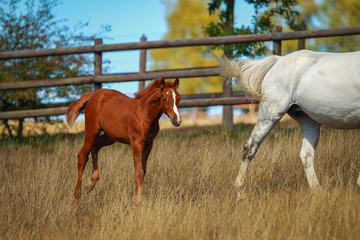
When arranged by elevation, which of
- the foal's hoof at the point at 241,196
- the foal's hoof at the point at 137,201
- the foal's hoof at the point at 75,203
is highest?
the foal's hoof at the point at 137,201

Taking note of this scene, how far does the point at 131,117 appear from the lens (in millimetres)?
4277

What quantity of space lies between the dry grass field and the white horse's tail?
993 mm

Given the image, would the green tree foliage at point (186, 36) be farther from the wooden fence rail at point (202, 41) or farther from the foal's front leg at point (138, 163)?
the foal's front leg at point (138, 163)

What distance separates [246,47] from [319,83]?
5.19 metres

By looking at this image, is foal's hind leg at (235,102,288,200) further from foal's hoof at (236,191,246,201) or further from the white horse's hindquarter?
the white horse's hindquarter

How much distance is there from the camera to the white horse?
431 cm

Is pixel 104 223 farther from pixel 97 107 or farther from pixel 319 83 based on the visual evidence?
pixel 319 83

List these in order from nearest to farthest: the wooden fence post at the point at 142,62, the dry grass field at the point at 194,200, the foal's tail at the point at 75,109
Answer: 1. the dry grass field at the point at 194,200
2. the foal's tail at the point at 75,109
3. the wooden fence post at the point at 142,62

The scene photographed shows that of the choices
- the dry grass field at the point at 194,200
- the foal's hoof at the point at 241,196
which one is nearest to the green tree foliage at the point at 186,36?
the dry grass field at the point at 194,200

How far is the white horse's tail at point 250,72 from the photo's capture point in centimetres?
495

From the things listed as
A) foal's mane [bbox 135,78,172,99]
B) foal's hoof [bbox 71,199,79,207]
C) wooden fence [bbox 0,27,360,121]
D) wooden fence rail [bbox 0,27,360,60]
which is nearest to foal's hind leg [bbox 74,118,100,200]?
foal's hoof [bbox 71,199,79,207]

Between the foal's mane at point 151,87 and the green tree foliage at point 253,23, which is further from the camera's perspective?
the green tree foliage at point 253,23

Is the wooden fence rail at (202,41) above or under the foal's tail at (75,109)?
above

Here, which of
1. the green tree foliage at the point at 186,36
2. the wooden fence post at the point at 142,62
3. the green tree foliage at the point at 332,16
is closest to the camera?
the wooden fence post at the point at 142,62
